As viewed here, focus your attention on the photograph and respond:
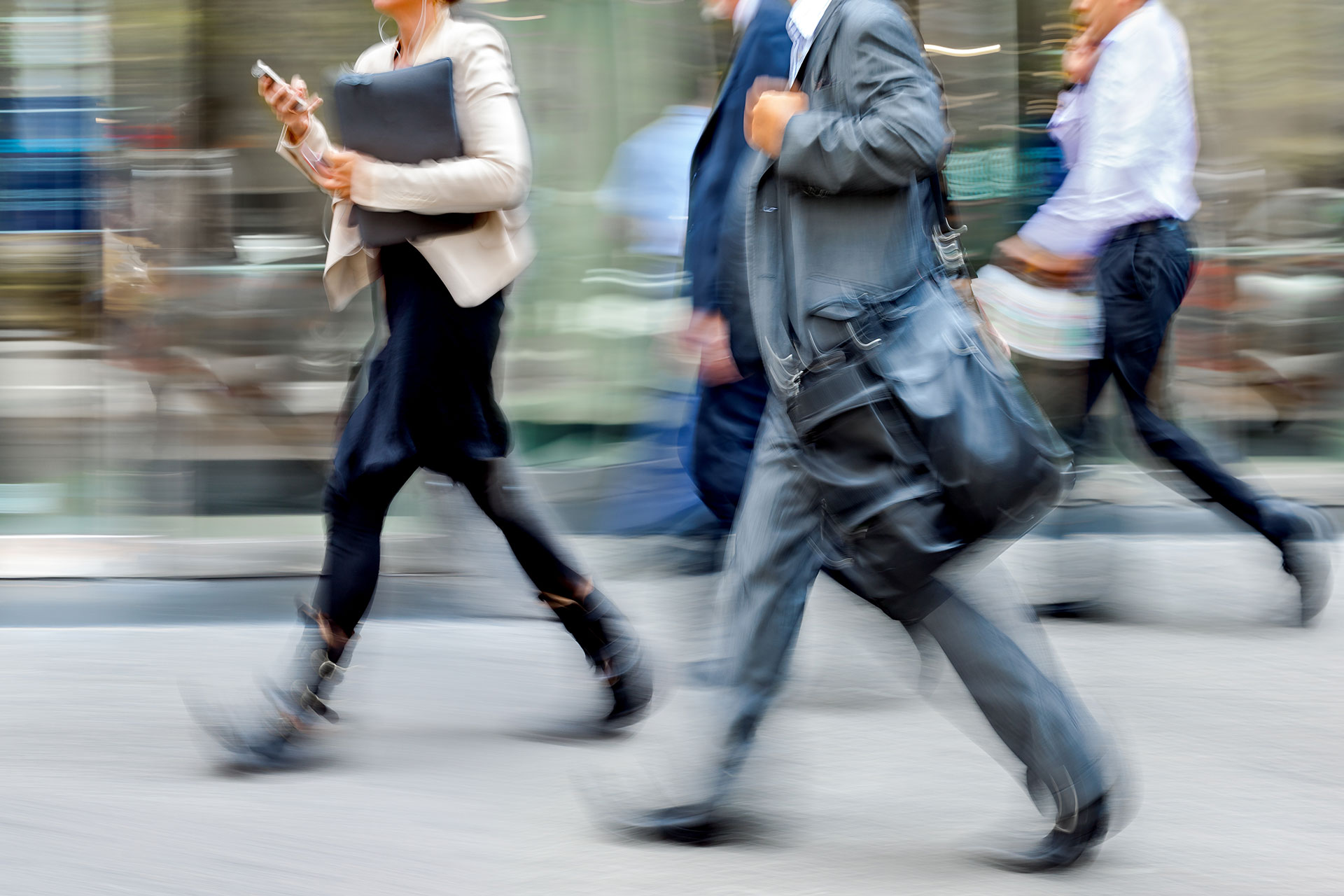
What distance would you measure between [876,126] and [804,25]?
31 cm

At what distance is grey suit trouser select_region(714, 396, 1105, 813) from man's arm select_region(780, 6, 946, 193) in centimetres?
45

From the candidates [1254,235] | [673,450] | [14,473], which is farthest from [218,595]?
[1254,235]

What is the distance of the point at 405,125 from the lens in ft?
11.5

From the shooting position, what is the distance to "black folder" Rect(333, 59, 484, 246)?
348cm

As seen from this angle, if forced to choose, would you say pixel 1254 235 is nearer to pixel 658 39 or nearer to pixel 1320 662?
pixel 658 39

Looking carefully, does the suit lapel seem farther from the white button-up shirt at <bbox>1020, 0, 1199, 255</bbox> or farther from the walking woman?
the white button-up shirt at <bbox>1020, 0, 1199, 255</bbox>

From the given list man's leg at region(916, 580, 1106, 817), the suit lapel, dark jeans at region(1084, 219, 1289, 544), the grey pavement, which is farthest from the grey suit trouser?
dark jeans at region(1084, 219, 1289, 544)

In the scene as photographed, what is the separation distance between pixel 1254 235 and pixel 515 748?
16.1ft

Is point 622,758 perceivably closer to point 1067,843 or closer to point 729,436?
point 729,436

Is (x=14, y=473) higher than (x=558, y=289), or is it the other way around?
(x=558, y=289)

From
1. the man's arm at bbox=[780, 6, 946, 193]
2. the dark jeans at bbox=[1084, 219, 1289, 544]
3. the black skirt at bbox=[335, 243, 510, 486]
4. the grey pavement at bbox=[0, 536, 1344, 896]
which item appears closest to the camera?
the man's arm at bbox=[780, 6, 946, 193]

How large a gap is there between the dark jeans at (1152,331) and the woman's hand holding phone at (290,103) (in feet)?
8.03

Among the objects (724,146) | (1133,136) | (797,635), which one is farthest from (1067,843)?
(1133,136)

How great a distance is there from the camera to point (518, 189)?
3.54 m
